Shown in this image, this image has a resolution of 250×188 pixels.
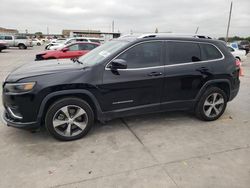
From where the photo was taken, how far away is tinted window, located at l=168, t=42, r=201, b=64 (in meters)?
4.28

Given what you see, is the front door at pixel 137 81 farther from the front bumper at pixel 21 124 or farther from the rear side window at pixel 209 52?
the front bumper at pixel 21 124

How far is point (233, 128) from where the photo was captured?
4.46 m

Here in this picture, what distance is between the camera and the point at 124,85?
3910 mm

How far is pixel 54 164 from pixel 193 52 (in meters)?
3.16

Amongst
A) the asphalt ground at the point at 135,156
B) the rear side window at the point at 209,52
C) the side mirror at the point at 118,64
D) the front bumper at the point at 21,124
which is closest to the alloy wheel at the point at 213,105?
the asphalt ground at the point at 135,156

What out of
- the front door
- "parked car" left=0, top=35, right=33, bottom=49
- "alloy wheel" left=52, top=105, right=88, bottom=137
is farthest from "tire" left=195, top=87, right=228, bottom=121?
"parked car" left=0, top=35, right=33, bottom=49

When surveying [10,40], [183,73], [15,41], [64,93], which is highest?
[10,40]

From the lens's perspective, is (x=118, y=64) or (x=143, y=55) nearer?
(x=118, y=64)

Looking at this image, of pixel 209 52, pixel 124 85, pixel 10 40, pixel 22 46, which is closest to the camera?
pixel 124 85

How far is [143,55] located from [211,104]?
1808mm

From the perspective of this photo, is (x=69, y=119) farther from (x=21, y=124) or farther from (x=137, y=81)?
(x=137, y=81)

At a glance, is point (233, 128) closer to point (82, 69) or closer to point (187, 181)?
point (187, 181)

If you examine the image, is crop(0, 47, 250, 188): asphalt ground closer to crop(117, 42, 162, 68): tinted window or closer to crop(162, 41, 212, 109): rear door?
crop(162, 41, 212, 109): rear door

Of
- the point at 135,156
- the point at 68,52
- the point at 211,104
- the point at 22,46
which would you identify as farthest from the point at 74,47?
the point at 22,46
